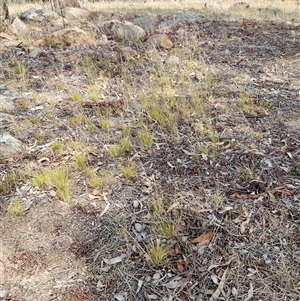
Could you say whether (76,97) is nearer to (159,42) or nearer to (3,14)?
(159,42)

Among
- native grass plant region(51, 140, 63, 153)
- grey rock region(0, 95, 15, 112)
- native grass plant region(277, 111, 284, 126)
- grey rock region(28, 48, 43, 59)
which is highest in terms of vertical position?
grey rock region(28, 48, 43, 59)

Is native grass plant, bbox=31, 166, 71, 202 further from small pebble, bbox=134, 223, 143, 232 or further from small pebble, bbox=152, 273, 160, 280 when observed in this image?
→ small pebble, bbox=152, 273, 160, 280

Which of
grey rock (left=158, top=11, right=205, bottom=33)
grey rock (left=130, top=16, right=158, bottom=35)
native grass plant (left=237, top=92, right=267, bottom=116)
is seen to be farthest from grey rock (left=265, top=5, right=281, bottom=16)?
native grass plant (left=237, top=92, right=267, bottom=116)

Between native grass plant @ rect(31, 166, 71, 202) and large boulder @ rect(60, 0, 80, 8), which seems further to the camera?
large boulder @ rect(60, 0, 80, 8)

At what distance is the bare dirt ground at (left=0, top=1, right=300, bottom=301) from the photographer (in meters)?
2.12

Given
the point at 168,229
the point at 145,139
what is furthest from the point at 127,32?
the point at 168,229

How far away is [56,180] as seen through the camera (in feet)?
9.29

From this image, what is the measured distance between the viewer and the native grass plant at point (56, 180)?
2775mm

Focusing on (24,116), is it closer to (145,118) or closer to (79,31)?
(145,118)

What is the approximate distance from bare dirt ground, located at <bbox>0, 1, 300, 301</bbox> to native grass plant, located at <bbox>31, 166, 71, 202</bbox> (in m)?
0.05

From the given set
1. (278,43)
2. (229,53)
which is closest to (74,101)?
(229,53)

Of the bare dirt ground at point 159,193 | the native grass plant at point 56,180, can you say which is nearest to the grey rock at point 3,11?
the bare dirt ground at point 159,193

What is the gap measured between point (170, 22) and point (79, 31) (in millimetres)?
2749

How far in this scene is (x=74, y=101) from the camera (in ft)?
14.3
